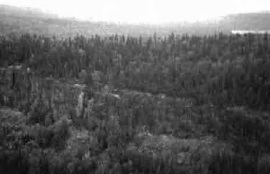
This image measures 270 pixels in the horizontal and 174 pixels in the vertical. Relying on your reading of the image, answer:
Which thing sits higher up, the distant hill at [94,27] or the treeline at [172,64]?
the distant hill at [94,27]

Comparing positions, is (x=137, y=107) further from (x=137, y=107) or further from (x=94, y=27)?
(x=94, y=27)

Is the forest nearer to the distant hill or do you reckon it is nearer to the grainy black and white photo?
the grainy black and white photo

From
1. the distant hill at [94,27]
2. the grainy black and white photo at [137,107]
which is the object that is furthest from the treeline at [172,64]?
the distant hill at [94,27]

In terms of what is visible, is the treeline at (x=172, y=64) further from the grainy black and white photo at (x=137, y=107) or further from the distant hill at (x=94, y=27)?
the distant hill at (x=94, y=27)

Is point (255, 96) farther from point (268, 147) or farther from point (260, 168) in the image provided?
point (260, 168)

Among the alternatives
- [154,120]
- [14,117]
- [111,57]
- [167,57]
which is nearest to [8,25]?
[111,57]

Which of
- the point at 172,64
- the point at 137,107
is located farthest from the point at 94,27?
→ the point at 137,107

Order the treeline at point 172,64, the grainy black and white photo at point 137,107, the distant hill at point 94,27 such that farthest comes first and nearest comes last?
the distant hill at point 94,27 → the treeline at point 172,64 → the grainy black and white photo at point 137,107

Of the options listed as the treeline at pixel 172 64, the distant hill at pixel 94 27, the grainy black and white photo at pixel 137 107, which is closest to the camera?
the grainy black and white photo at pixel 137 107
